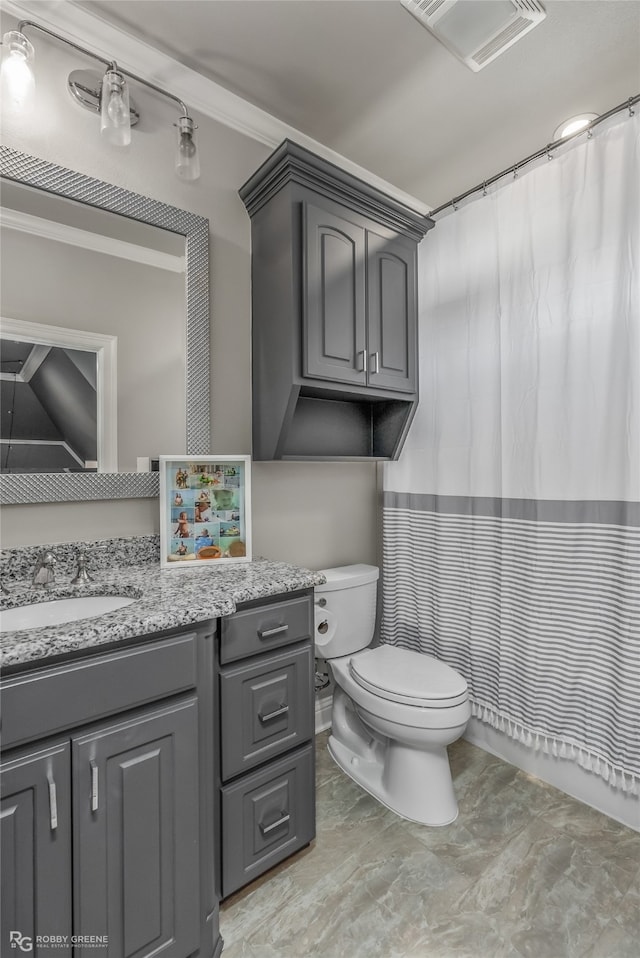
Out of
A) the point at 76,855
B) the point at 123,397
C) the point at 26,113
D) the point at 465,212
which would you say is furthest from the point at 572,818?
the point at 26,113

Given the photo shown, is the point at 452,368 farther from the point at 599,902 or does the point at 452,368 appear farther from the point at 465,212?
the point at 599,902

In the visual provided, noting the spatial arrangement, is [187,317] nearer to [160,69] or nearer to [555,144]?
[160,69]

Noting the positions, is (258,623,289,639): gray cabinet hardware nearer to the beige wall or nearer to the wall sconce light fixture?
the beige wall

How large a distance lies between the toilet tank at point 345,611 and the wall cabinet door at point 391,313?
0.83 meters

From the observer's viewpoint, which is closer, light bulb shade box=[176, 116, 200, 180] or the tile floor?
the tile floor

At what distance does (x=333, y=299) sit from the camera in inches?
67.7

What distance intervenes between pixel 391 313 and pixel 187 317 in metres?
0.83

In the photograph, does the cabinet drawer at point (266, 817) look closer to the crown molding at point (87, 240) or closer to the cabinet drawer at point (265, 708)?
the cabinet drawer at point (265, 708)

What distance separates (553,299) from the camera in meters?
1.71

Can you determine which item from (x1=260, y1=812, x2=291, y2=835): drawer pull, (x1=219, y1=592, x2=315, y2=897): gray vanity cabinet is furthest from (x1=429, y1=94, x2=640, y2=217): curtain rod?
(x1=260, y1=812, x2=291, y2=835): drawer pull

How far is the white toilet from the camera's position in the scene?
5.21 feet

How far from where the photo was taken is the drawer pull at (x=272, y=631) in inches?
51.8

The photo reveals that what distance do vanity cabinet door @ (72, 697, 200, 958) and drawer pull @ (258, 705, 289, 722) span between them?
27cm

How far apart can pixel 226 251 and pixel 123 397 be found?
2.39 feet
